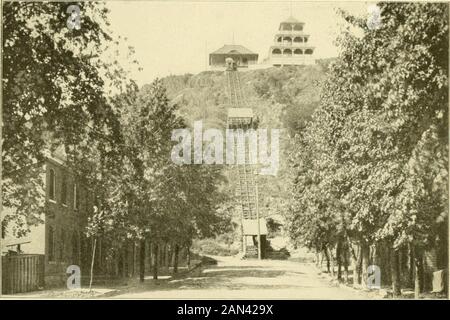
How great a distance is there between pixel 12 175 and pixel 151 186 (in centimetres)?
645

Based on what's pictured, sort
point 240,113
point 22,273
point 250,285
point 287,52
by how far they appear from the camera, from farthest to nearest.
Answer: point 287,52 < point 240,113 < point 22,273 < point 250,285

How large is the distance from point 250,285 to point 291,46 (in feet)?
24.1

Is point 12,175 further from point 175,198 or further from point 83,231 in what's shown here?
point 175,198

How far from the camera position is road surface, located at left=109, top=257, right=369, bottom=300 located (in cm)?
1973

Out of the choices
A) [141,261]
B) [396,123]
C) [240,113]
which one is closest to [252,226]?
[141,261]

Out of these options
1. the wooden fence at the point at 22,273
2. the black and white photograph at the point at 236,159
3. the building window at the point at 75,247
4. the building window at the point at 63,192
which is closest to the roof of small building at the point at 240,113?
the black and white photograph at the point at 236,159

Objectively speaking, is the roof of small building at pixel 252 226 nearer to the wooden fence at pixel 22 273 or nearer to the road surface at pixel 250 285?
the road surface at pixel 250 285

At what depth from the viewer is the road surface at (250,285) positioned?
64.7 ft

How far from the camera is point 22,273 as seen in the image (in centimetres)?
2191

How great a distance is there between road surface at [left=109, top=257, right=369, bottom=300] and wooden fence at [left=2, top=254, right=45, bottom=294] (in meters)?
2.91

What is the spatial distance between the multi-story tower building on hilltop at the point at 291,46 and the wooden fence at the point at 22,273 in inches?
395

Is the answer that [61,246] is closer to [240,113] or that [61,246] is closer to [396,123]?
[240,113]

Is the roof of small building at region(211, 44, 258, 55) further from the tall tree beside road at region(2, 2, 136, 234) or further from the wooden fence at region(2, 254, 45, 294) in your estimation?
the wooden fence at region(2, 254, 45, 294)
